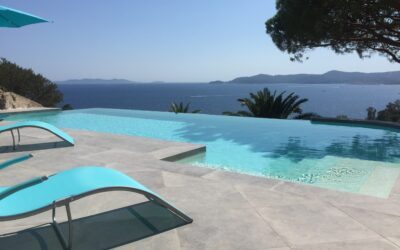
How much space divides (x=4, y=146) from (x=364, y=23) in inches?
451

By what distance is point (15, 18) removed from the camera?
6.57 metres

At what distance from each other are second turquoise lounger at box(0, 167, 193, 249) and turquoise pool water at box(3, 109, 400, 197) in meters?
4.04

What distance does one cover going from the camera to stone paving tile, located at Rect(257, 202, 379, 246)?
3.30 metres

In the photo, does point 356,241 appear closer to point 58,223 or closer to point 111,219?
point 111,219

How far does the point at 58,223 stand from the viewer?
362 centimetres

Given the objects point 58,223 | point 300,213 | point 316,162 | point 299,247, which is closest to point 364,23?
point 316,162

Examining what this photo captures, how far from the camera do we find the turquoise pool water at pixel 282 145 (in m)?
6.84

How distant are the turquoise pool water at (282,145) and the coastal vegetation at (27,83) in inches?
591

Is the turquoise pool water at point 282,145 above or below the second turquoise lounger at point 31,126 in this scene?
below

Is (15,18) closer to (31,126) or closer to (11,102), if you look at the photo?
(31,126)

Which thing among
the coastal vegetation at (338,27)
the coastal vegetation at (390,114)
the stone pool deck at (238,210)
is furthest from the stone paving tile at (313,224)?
the coastal vegetation at (390,114)

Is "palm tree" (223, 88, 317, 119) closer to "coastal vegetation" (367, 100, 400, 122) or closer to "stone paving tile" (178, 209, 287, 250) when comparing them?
"coastal vegetation" (367, 100, 400, 122)

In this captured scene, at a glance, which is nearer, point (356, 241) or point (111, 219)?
point (356, 241)

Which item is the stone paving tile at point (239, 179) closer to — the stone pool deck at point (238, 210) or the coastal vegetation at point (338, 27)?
the stone pool deck at point (238, 210)
